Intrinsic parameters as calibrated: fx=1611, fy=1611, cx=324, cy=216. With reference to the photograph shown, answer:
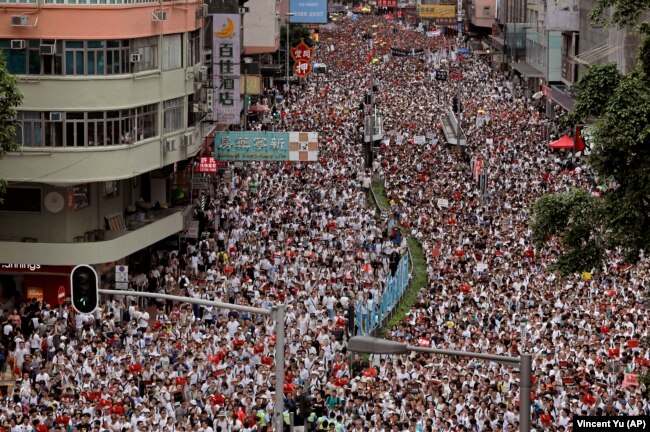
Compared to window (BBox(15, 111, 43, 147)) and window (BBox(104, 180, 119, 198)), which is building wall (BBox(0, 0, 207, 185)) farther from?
window (BBox(104, 180, 119, 198))

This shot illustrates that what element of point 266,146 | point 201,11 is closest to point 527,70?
point 266,146

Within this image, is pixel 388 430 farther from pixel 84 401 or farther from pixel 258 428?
pixel 84 401

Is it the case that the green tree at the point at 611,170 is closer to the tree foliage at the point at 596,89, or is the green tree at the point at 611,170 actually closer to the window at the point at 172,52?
the tree foliage at the point at 596,89

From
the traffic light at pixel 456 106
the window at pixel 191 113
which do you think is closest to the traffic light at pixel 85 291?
the window at pixel 191 113

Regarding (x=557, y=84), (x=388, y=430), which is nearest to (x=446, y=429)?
(x=388, y=430)

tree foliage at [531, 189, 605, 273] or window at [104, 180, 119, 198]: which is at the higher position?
tree foliage at [531, 189, 605, 273]

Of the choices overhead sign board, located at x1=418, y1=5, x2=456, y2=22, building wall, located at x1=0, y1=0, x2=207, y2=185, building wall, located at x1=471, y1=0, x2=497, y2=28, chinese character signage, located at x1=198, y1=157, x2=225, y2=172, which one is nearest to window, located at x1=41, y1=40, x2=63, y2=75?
building wall, located at x1=0, y1=0, x2=207, y2=185

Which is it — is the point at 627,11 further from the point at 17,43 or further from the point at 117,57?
the point at 17,43
